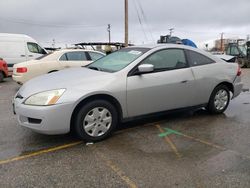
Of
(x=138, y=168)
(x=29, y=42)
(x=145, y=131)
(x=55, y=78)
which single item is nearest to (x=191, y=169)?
(x=138, y=168)

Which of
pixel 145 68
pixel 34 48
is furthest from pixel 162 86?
pixel 34 48

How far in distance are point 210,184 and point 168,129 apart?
1862mm

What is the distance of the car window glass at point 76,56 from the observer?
30.9 feet

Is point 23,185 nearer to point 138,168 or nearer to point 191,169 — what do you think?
point 138,168

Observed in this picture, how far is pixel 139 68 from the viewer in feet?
14.2

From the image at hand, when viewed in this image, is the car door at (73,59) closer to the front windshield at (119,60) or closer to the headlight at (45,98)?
the front windshield at (119,60)

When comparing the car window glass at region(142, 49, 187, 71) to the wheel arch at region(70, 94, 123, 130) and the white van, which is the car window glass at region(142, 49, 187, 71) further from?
the white van

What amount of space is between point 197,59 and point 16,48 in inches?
456

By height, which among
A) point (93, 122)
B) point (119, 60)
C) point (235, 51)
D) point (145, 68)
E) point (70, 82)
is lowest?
point (93, 122)

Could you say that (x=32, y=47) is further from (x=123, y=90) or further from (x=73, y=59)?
(x=123, y=90)

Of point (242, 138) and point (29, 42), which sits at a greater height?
point (29, 42)

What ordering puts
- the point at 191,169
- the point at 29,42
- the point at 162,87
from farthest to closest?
the point at 29,42
the point at 162,87
the point at 191,169

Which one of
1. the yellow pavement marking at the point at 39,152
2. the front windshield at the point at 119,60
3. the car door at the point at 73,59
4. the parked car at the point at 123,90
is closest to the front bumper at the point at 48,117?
the parked car at the point at 123,90

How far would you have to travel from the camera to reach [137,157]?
141 inches
